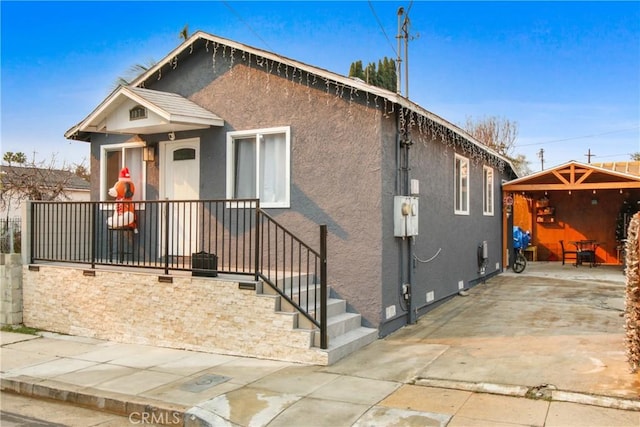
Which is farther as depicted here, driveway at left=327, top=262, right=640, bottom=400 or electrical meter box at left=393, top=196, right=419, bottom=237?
electrical meter box at left=393, top=196, right=419, bottom=237

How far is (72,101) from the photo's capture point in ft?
54.0

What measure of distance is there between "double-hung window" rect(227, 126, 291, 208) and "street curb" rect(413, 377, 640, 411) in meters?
A: 4.04

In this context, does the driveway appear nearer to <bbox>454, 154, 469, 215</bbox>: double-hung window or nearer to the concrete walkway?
the concrete walkway

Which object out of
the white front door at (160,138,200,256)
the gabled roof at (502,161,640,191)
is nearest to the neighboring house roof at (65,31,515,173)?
the white front door at (160,138,200,256)

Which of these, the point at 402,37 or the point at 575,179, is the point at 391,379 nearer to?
the point at 402,37

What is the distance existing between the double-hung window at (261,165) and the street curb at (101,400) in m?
4.03

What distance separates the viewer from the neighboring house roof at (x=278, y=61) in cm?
800

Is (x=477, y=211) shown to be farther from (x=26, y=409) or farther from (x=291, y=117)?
(x=26, y=409)

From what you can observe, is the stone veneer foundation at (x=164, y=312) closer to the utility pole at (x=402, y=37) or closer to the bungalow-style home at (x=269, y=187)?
the bungalow-style home at (x=269, y=187)

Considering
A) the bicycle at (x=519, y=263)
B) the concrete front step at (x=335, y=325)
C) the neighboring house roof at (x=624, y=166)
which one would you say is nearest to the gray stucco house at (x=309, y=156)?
the concrete front step at (x=335, y=325)

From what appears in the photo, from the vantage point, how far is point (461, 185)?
486 inches

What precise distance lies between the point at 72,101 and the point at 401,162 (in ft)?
39.4

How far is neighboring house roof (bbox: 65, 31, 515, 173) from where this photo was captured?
7999 millimetres

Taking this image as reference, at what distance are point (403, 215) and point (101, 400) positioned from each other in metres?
4.95
